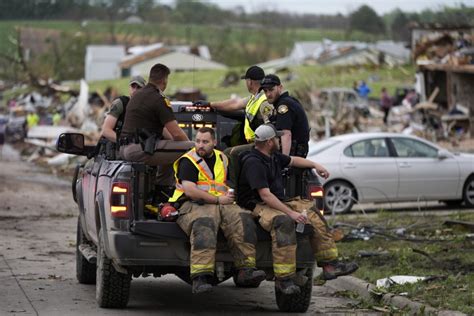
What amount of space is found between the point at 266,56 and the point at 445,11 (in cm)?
7706

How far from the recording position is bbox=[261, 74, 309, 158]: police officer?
10.5 m

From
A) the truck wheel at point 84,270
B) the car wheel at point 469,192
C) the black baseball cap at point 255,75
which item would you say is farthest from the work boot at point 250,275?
the car wheel at point 469,192

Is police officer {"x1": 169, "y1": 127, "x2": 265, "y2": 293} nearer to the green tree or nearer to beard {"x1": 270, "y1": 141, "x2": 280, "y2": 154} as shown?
beard {"x1": 270, "y1": 141, "x2": 280, "y2": 154}

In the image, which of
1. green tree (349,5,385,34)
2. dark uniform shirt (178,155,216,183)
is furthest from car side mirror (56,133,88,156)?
green tree (349,5,385,34)

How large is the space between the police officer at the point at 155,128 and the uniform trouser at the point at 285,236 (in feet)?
3.23

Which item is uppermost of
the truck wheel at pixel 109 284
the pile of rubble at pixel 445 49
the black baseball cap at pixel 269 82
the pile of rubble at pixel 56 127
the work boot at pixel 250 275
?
the pile of rubble at pixel 445 49

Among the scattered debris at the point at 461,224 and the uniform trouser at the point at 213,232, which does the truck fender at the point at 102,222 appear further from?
the scattered debris at the point at 461,224

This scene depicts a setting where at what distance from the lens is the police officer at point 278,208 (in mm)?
9422

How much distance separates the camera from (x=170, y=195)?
10055 mm

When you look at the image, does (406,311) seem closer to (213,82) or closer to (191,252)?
(191,252)

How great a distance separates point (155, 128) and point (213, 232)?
5.46ft

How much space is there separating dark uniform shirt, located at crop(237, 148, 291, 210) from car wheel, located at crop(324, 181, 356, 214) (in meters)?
9.82

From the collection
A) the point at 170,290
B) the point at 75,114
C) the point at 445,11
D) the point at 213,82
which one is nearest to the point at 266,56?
the point at 213,82

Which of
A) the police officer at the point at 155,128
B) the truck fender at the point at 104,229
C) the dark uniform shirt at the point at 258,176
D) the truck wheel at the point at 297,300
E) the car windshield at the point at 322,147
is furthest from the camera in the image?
the car windshield at the point at 322,147
